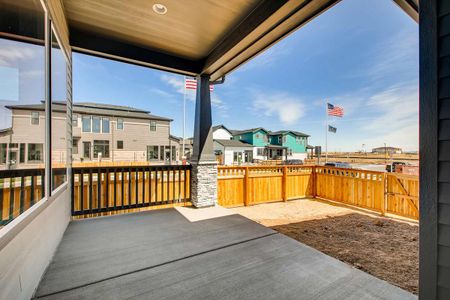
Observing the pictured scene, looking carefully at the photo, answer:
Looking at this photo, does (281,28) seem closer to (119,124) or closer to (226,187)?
(226,187)

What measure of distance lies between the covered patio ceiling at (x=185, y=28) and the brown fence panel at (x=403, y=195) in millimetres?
4030

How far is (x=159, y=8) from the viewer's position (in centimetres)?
249

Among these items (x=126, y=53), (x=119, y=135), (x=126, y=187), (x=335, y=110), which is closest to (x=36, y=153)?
(x=126, y=187)

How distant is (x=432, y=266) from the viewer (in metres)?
1.03

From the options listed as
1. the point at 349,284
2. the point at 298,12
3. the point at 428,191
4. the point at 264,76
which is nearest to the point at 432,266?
the point at 428,191

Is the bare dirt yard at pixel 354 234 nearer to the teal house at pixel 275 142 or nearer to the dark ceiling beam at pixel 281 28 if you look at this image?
the dark ceiling beam at pixel 281 28

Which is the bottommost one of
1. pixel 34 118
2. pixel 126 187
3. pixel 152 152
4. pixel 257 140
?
pixel 126 187

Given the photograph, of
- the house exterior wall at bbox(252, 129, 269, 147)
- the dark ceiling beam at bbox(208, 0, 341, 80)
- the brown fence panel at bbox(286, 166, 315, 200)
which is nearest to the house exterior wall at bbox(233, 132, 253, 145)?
the house exterior wall at bbox(252, 129, 269, 147)

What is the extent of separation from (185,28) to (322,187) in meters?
5.90

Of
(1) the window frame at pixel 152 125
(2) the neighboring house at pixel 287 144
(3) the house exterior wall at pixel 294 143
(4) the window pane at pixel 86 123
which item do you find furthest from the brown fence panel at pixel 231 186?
(3) the house exterior wall at pixel 294 143

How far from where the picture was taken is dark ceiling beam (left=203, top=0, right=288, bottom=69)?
2.25m

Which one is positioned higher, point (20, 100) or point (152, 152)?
point (20, 100)

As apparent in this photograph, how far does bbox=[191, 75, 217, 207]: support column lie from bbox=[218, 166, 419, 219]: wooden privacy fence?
883 mm

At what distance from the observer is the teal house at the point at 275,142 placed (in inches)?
885
